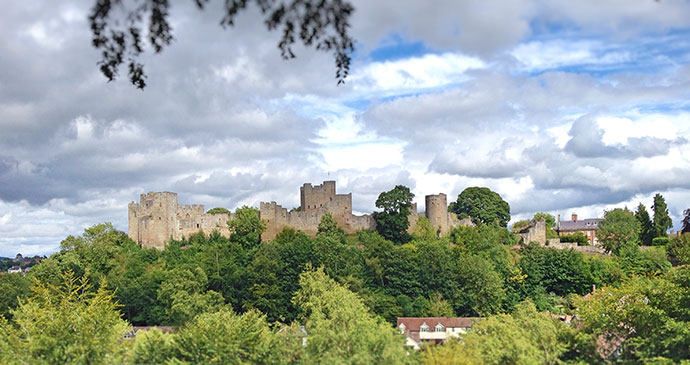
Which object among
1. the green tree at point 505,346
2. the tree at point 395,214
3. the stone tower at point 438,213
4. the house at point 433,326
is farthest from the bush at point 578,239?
the green tree at point 505,346

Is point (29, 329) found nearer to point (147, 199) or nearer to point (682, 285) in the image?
point (682, 285)

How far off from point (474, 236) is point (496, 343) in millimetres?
43293

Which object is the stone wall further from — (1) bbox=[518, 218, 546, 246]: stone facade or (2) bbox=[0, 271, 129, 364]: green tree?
(2) bbox=[0, 271, 129, 364]: green tree

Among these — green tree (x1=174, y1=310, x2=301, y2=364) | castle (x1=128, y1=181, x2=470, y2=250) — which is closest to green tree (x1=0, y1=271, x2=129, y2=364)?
green tree (x1=174, y1=310, x2=301, y2=364)

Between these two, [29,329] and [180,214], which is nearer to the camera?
[29,329]

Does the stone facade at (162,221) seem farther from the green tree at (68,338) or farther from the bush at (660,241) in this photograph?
the bush at (660,241)

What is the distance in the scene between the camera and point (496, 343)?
1312 inches

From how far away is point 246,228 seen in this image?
74.6 m

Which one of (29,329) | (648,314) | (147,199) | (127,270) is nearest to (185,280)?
(127,270)

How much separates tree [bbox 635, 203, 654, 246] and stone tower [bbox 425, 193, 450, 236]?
23546mm

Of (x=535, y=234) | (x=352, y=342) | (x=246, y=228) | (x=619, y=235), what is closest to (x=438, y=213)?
(x=535, y=234)

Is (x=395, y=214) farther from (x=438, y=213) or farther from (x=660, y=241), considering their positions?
(x=660, y=241)

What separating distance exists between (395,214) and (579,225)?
115ft

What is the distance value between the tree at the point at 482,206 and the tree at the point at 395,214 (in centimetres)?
1282
